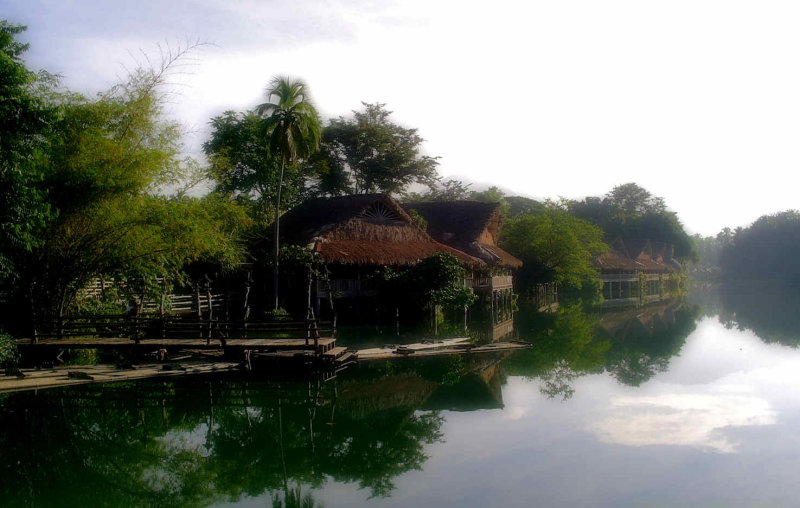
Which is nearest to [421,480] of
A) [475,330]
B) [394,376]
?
[394,376]

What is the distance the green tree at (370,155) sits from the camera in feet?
Result: 122

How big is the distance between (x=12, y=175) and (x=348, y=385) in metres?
7.53

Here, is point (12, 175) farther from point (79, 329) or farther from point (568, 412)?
point (568, 412)

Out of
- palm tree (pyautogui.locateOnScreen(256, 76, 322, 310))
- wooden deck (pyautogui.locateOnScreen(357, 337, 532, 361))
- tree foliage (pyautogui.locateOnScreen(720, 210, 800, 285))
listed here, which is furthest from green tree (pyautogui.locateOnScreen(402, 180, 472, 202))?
tree foliage (pyautogui.locateOnScreen(720, 210, 800, 285))

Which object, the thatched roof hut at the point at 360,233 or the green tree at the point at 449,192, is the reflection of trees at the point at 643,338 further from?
the green tree at the point at 449,192

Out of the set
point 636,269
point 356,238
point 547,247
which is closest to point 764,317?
point 547,247

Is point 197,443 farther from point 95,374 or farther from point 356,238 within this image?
point 356,238

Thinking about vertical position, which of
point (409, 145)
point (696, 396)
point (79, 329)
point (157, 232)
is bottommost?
point (696, 396)

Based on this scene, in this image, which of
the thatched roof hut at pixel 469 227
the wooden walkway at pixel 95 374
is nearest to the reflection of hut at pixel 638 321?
the thatched roof hut at pixel 469 227

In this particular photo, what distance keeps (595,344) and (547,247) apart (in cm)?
1719

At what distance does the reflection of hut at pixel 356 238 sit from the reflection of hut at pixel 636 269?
66.0ft

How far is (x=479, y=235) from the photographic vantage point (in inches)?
1249

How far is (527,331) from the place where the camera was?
23.6m

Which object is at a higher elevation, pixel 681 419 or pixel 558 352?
pixel 558 352
